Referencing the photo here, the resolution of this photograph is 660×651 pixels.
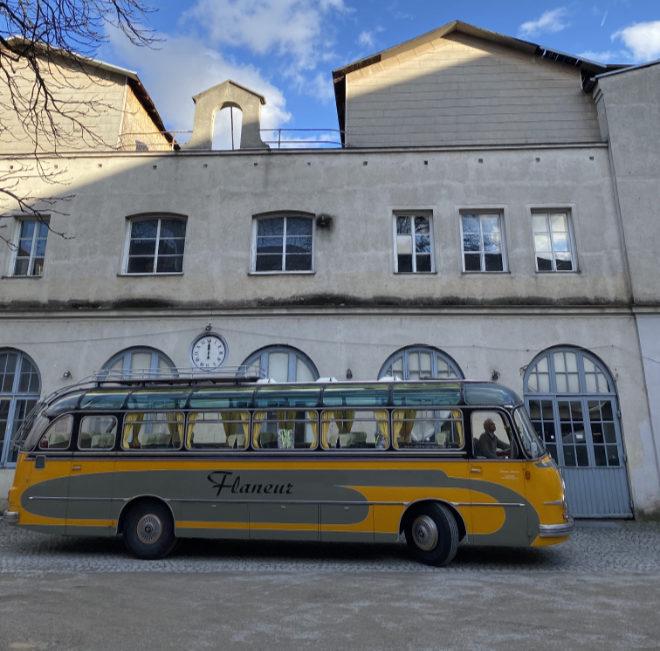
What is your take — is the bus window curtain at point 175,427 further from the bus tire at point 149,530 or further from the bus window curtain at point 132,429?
the bus tire at point 149,530

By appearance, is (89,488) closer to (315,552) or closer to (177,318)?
(315,552)

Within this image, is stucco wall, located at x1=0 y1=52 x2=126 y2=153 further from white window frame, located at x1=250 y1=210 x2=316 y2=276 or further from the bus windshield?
the bus windshield

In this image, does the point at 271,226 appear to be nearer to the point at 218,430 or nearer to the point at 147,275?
the point at 147,275

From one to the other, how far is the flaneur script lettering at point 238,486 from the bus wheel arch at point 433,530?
79.4 inches

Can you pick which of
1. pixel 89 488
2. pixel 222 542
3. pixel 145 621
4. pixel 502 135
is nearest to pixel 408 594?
pixel 145 621

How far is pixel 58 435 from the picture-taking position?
9586 mm

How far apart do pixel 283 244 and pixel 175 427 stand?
6.61 meters

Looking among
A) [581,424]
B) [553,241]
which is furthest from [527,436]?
[553,241]

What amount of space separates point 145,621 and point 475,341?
381 inches

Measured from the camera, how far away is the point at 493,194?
47.0 feet

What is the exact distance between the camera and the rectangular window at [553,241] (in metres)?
13.8

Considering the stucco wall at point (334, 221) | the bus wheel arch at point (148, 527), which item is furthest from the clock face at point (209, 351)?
the bus wheel arch at point (148, 527)

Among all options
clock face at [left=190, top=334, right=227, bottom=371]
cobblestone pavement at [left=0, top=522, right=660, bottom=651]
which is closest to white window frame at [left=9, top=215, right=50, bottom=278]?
clock face at [left=190, top=334, right=227, bottom=371]

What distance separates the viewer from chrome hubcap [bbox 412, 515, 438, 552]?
846cm
